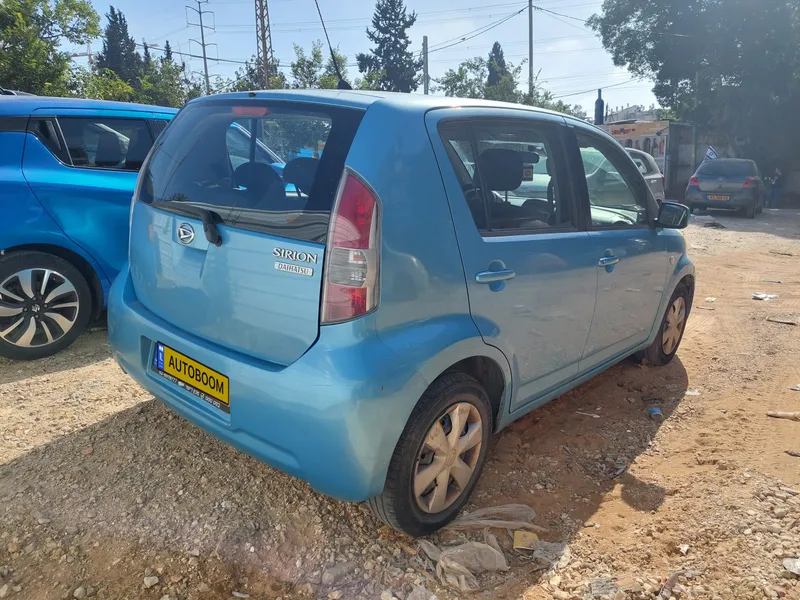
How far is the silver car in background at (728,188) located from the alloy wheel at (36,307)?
51.3 feet

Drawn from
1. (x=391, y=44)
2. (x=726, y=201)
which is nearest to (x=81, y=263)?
(x=726, y=201)

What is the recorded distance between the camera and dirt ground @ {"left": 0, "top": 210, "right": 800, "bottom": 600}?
230 cm

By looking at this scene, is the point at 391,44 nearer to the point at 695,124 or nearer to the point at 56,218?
the point at 695,124

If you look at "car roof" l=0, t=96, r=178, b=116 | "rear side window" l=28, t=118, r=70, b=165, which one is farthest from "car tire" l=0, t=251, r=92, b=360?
"car roof" l=0, t=96, r=178, b=116

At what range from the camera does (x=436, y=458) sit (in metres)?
2.44

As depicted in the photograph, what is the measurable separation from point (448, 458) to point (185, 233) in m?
1.41

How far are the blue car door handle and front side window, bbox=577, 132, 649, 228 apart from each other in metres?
0.94

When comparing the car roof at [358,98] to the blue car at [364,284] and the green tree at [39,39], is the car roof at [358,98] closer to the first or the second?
the blue car at [364,284]

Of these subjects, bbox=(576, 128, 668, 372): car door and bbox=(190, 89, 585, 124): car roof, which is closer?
bbox=(190, 89, 585, 124): car roof

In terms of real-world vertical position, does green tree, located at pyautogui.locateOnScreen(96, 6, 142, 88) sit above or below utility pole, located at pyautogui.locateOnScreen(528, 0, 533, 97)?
above

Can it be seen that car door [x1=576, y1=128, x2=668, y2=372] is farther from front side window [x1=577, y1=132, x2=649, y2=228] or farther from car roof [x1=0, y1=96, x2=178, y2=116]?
car roof [x1=0, y1=96, x2=178, y2=116]

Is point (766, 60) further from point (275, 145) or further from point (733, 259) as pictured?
point (275, 145)

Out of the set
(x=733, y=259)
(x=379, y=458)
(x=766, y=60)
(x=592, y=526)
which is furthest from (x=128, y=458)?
(x=766, y=60)

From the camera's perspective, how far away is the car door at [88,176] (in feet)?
13.6
